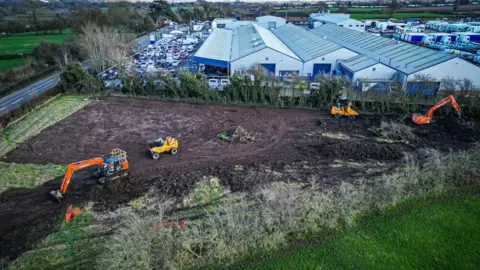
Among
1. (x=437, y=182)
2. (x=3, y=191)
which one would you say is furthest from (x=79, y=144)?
(x=437, y=182)

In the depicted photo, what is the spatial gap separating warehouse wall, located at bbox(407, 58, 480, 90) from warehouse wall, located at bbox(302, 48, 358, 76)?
286 inches

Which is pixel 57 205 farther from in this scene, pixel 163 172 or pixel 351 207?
pixel 351 207

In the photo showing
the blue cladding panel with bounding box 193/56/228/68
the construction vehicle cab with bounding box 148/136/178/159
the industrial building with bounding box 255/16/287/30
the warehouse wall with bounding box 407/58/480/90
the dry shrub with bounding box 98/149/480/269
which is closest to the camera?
the dry shrub with bounding box 98/149/480/269

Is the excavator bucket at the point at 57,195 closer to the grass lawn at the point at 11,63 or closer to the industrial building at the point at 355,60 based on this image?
the industrial building at the point at 355,60

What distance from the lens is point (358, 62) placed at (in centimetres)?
2391

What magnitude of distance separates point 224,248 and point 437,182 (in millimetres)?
8353

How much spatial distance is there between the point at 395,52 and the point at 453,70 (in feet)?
17.9

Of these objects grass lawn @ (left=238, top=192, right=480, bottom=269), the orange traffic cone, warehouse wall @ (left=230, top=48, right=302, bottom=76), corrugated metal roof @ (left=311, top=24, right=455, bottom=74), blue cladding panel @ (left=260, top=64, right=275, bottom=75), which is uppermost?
corrugated metal roof @ (left=311, top=24, right=455, bottom=74)

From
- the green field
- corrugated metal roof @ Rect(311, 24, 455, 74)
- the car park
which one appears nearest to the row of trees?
the green field

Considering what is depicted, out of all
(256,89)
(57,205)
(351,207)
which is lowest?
(57,205)

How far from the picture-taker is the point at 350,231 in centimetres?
871

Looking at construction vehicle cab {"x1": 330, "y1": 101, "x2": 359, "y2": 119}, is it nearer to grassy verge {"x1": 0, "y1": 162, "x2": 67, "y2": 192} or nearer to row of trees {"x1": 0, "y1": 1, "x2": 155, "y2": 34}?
grassy verge {"x1": 0, "y1": 162, "x2": 67, "y2": 192}

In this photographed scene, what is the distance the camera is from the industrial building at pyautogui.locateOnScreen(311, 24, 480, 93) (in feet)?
67.3

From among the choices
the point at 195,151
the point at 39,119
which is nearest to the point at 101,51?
the point at 39,119
